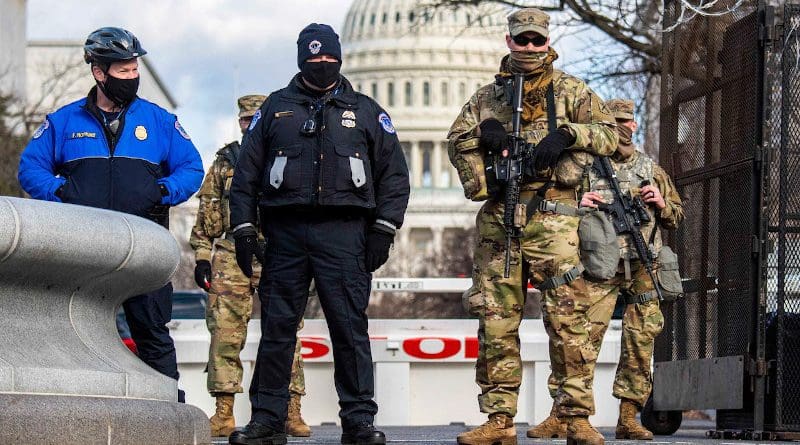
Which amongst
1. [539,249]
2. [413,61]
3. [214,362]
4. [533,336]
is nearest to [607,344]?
[533,336]

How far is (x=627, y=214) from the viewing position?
38.8 ft

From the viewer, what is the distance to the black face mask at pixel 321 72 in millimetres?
8836

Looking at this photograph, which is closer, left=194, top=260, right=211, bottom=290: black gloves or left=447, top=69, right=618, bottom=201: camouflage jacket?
left=447, top=69, right=618, bottom=201: camouflage jacket

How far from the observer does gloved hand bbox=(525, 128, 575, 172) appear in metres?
8.94

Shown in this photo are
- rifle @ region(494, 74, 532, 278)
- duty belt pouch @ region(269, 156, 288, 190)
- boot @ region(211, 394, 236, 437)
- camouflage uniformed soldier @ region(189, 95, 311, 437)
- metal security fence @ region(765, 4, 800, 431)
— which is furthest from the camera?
camouflage uniformed soldier @ region(189, 95, 311, 437)

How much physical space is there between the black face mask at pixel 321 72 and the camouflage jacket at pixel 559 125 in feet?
2.43

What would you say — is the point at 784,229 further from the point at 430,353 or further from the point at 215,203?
the point at 430,353

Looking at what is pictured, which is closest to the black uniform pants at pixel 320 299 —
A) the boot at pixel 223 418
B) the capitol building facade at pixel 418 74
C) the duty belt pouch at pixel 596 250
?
the duty belt pouch at pixel 596 250

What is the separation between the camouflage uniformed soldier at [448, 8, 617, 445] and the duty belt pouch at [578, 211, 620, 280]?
3.8 inches

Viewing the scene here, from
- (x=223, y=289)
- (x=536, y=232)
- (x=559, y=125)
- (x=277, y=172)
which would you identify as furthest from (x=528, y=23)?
(x=223, y=289)

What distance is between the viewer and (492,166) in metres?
9.21

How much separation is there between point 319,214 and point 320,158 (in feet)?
0.82

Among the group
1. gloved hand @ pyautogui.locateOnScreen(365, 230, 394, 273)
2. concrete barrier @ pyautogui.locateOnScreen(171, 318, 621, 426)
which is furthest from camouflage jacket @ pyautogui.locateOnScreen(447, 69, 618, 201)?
concrete barrier @ pyautogui.locateOnScreen(171, 318, 621, 426)

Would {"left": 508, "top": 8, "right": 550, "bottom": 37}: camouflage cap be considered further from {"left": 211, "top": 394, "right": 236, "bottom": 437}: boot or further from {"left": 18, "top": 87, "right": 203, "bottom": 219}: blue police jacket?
{"left": 211, "top": 394, "right": 236, "bottom": 437}: boot
